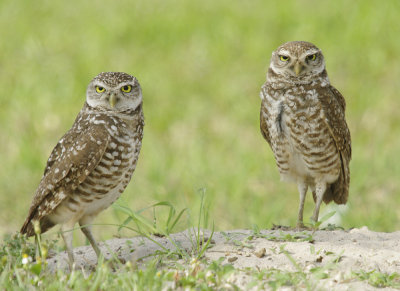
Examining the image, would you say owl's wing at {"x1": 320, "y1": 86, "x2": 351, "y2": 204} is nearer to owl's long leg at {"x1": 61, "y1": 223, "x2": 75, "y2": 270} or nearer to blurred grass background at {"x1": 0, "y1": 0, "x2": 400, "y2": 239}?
blurred grass background at {"x1": 0, "y1": 0, "x2": 400, "y2": 239}

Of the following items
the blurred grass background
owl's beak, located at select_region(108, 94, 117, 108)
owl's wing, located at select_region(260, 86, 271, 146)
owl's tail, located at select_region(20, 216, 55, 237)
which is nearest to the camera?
owl's beak, located at select_region(108, 94, 117, 108)

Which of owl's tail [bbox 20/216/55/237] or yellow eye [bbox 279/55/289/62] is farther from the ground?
yellow eye [bbox 279/55/289/62]

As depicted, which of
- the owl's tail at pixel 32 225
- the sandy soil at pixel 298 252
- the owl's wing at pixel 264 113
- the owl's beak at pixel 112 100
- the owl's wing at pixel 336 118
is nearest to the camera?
the sandy soil at pixel 298 252

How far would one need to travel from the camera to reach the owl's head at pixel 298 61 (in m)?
5.28

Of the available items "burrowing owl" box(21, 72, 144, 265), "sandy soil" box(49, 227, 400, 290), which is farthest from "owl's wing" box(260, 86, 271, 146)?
"burrowing owl" box(21, 72, 144, 265)

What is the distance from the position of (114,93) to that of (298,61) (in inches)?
58.0

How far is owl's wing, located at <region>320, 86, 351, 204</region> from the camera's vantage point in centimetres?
543

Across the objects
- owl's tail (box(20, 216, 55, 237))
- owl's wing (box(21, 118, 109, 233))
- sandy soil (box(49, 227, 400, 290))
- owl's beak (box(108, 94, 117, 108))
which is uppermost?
owl's beak (box(108, 94, 117, 108))

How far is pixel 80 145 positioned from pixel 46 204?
463mm

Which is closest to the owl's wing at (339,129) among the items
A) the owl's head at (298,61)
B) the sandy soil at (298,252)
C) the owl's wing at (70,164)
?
the owl's head at (298,61)

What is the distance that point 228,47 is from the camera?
412 inches

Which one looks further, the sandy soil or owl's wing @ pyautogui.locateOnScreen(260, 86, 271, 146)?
owl's wing @ pyautogui.locateOnScreen(260, 86, 271, 146)

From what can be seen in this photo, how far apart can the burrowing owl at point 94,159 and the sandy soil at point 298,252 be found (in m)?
0.33

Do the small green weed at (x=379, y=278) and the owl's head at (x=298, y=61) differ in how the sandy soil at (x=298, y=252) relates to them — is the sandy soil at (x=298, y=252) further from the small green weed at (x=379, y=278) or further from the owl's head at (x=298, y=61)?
the owl's head at (x=298, y=61)
